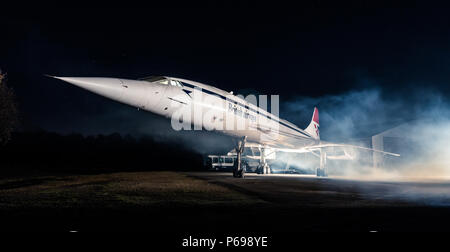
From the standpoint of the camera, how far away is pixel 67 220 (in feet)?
19.8

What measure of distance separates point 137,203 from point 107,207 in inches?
36.7

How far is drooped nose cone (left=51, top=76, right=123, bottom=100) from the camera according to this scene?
998 cm

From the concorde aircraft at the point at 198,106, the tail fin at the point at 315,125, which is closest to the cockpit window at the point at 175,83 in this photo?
the concorde aircraft at the point at 198,106

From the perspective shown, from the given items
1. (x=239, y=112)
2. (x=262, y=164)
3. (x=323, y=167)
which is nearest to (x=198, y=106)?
(x=239, y=112)

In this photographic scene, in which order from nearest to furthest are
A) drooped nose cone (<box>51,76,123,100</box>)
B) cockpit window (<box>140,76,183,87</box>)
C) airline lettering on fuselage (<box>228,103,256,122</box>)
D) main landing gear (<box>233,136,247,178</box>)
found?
1. drooped nose cone (<box>51,76,123,100</box>)
2. cockpit window (<box>140,76,183,87</box>)
3. airline lettering on fuselage (<box>228,103,256,122</box>)
4. main landing gear (<box>233,136,247,178</box>)

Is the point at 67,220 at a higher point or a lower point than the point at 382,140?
lower

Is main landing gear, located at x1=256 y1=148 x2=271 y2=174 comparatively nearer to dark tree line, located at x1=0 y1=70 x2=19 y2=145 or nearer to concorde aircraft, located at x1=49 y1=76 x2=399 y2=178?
concorde aircraft, located at x1=49 y1=76 x2=399 y2=178

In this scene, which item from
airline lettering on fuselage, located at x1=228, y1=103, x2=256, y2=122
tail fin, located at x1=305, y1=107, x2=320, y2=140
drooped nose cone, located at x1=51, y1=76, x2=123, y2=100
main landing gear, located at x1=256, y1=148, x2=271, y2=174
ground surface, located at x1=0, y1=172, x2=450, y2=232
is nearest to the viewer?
ground surface, located at x1=0, y1=172, x2=450, y2=232

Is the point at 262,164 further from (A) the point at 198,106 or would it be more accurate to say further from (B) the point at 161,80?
(B) the point at 161,80

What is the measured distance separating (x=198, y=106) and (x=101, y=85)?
4.99 metres

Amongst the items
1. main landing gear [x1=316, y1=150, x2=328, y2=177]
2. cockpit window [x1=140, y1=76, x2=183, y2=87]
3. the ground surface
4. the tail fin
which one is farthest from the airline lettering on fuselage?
the tail fin

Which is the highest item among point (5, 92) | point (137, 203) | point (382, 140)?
point (5, 92)

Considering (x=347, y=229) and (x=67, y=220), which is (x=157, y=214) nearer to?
(x=67, y=220)

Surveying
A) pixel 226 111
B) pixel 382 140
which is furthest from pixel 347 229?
pixel 382 140
